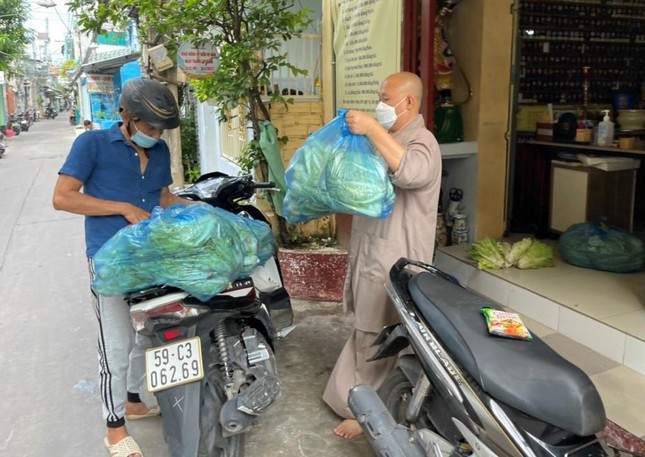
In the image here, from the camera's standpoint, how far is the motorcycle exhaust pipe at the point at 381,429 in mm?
2148

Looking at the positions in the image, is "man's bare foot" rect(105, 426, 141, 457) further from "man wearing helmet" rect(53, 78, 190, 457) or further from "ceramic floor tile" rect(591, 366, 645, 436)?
"ceramic floor tile" rect(591, 366, 645, 436)

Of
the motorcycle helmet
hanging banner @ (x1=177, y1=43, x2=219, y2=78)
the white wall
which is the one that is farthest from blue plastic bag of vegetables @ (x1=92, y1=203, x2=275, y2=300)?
the white wall

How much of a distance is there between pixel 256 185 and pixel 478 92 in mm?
2279

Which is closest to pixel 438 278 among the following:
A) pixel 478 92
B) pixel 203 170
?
pixel 478 92

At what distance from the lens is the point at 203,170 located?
440 inches

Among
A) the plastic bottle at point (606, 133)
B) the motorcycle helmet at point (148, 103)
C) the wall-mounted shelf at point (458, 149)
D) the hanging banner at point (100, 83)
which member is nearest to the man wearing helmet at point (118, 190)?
the motorcycle helmet at point (148, 103)

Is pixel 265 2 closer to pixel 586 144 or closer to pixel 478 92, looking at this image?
pixel 478 92

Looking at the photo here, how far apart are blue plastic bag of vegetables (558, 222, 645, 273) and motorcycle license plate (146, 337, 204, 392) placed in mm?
3180

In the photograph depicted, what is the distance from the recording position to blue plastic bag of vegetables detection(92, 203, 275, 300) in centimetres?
221

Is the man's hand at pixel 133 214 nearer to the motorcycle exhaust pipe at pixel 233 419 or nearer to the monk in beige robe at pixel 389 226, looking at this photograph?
the motorcycle exhaust pipe at pixel 233 419

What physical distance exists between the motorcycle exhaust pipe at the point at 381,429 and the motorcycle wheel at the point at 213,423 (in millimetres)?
580

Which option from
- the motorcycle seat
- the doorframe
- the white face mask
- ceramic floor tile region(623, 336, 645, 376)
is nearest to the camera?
the motorcycle seat

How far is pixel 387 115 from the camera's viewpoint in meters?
2.64

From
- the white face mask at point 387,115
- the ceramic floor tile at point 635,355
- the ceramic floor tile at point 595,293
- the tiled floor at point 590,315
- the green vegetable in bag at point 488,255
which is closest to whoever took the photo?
the white face mask at point 387,115
